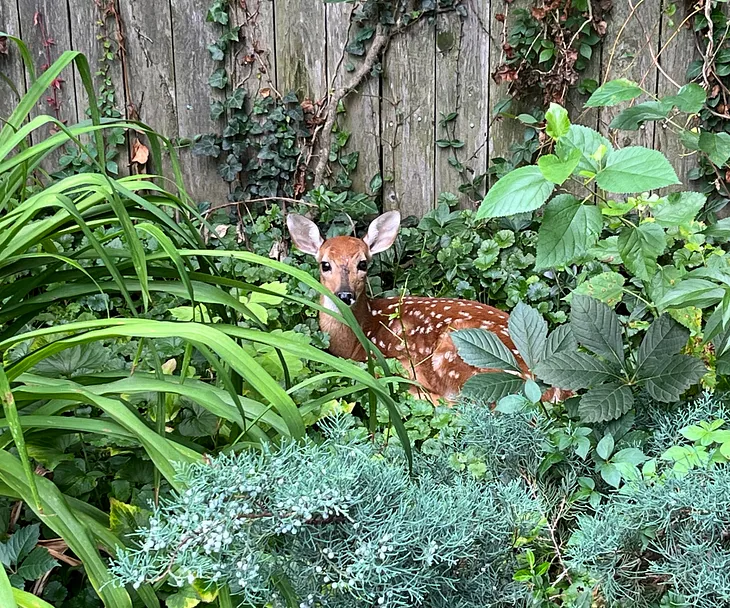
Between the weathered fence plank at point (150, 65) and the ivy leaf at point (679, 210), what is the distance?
3.33 metres

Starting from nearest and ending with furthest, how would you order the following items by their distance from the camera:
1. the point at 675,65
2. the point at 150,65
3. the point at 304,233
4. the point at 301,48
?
1. the point at 304,233
2. the point at 675,65
3. the point at 301,48
4. the point at 150,65

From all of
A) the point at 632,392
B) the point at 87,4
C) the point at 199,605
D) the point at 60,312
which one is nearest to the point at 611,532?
the point at 632,392

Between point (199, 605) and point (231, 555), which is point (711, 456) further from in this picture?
point (199, 605)

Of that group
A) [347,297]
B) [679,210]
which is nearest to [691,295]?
[679,210]

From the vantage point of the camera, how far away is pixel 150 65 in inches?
172

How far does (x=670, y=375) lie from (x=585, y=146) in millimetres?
481

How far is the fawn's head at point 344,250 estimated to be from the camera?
348 centimetres

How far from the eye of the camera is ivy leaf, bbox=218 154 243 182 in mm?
4355

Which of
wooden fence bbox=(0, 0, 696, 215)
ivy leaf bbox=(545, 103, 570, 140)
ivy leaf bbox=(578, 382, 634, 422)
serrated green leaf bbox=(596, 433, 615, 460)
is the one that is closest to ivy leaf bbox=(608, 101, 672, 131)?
ivy leaf bbox=(545, 103, 570, 140)

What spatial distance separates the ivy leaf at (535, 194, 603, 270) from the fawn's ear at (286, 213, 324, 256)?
237cm

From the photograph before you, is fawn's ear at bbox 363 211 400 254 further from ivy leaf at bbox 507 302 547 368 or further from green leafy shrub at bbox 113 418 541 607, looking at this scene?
green leafy shrub at bbox 113 418 541 607

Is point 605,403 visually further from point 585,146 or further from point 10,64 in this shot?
point 10,64

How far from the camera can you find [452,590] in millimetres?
1130

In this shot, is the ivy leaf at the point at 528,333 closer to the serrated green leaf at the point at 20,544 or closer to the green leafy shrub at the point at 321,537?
the green leafy shrub at the point at 321,537
